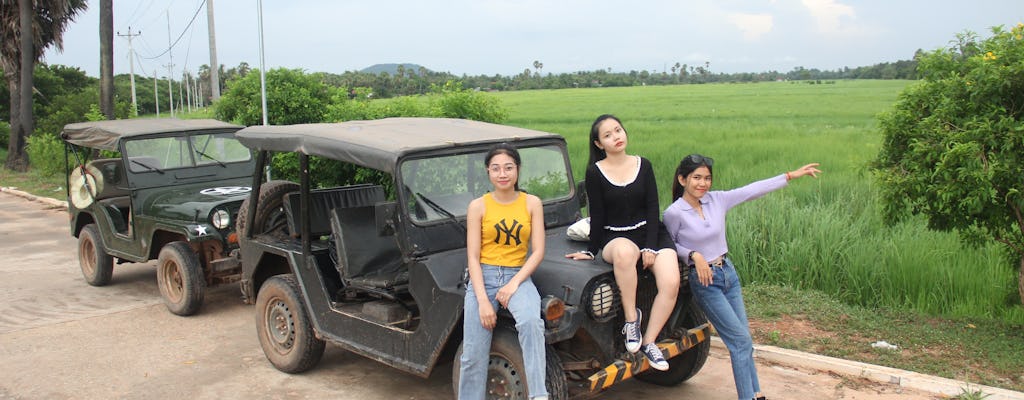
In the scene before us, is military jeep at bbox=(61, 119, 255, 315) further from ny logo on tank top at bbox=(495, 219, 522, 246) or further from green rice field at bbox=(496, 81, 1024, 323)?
green rice field at bbox=(496, 81, 1024, 323)

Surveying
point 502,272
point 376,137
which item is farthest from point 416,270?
point 376,137

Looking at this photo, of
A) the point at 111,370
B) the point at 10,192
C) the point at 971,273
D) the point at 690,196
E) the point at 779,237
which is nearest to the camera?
the point at 690,196

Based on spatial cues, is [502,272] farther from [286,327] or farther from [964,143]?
[964,143]

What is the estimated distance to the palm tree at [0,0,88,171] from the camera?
24.2 m

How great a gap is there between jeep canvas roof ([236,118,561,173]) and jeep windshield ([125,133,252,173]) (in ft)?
9.77

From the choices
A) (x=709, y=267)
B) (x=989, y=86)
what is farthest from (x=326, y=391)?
(x=989, y=86)

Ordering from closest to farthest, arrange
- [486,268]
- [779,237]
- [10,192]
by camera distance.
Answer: [486,268], [779,237], [10,192]

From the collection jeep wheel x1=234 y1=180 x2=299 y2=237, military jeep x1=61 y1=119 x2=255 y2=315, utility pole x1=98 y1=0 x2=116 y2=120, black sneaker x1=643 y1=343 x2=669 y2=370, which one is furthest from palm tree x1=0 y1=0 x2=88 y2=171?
black sneaker x1=643 y1=343 x2=669 y2=370

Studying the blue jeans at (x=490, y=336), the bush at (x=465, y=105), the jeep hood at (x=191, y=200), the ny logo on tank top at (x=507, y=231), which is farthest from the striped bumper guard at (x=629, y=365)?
the bush at (x=465, y=105)

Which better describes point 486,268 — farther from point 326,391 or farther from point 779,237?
point 779,237

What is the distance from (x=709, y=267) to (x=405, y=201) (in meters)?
1.74

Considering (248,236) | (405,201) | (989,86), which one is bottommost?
(248,236)

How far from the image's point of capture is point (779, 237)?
785cm

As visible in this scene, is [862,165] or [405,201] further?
[862,165]
